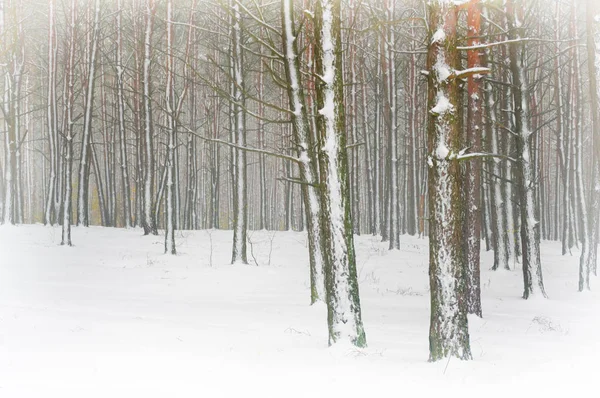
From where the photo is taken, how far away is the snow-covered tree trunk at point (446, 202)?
17.8 feet

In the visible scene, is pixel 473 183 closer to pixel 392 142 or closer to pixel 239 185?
pixel 239 185

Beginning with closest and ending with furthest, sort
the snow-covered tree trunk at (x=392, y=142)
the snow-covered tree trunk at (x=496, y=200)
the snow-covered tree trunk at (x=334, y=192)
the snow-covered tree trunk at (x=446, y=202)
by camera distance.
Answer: the snow-covered tree trunk at (x=446, y=202)
the snow-covered tree trunk at (x=334, y=192)
the snow-covered tree trunk at (x=496, y=200)
the snow-covered tree trunk at (x=392, y=142)

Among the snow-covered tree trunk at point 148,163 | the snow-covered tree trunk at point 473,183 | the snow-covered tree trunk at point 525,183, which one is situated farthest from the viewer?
the snow-covered tree trunk at point 148,163

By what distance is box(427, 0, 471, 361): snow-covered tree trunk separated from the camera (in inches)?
214

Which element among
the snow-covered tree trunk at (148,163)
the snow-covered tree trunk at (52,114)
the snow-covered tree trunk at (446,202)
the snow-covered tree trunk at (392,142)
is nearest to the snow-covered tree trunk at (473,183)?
the snow-covered tree trunk at (446,202)

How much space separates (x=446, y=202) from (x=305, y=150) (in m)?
3.76

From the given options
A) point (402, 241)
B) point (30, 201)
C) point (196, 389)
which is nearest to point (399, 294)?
point (196, 389)

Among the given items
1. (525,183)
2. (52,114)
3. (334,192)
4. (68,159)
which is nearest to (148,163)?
(68,159)

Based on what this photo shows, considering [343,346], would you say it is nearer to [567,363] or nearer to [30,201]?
[567,363]

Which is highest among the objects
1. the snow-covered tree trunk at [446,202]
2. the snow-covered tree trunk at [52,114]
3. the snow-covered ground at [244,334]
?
the snow-covered tree trunk at [52,114]

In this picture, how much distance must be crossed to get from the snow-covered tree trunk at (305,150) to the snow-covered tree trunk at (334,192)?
2.56 m

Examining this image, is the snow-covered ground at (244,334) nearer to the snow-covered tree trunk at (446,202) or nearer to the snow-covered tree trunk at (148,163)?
the snow-covered tree trunk at (446,202)

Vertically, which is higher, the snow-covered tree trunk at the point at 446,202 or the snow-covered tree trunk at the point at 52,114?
the snow-covered tree trunk at the point at 52,114

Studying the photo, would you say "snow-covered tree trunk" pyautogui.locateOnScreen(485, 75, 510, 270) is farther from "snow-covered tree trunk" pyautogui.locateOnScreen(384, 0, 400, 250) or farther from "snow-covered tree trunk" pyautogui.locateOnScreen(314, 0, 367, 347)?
"snow-covered tree trunk" pyautogui.locateOnScreen(314, 0, 367, 347)
